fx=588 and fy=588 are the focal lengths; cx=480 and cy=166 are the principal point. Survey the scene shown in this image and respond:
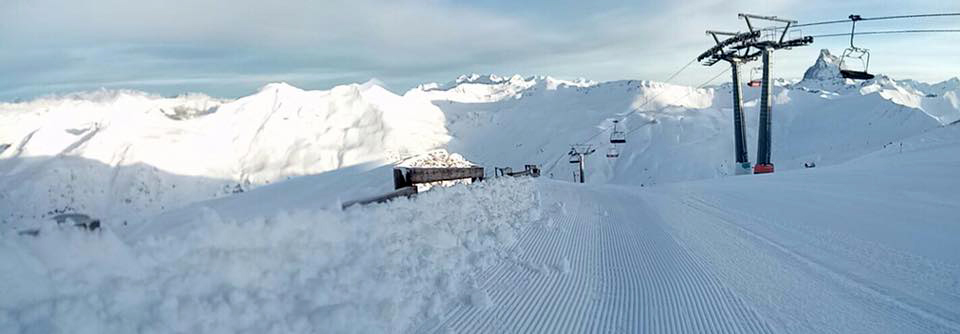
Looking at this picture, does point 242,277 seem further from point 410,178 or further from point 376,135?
point 376,135

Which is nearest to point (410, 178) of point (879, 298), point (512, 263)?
point (512, 263)

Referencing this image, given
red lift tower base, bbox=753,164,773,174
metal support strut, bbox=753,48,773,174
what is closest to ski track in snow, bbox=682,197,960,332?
red lift tower base, bbox=753,164,773,174

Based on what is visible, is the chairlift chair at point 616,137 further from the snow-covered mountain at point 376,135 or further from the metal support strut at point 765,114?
the snow-covered mountain at point 376,135

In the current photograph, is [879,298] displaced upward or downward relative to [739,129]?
downward

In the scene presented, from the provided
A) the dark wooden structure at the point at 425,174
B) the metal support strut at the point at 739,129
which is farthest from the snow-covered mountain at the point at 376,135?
the dark wooden structure at the point at 425,174

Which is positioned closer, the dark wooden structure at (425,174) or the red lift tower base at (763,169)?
the dark wooden structure at (425,174)

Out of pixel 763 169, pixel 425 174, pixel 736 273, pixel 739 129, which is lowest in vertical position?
pixel 763 169

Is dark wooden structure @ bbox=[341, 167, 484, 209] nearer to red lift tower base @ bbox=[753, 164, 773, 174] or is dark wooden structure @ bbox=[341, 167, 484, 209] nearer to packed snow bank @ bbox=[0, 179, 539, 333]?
packed snow bank @ bbox=[0, 179, 539, 333]
